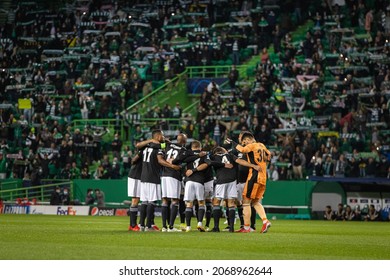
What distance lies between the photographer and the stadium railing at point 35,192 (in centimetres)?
4291

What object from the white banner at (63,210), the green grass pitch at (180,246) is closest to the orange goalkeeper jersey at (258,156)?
the green grass pitch at (180,246)

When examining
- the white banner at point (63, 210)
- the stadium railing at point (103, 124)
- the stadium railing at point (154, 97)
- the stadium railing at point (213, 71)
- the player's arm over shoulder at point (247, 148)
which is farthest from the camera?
the stadium railing at point (154, 97)

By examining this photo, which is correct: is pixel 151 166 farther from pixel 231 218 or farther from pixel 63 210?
pixel 63 210

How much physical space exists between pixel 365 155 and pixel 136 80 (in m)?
14.9

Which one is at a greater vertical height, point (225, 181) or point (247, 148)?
point (247, 148)

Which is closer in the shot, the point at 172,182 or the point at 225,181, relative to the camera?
the point at 172,182

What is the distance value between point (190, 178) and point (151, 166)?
4.40ft

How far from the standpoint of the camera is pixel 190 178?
2375 centimetres

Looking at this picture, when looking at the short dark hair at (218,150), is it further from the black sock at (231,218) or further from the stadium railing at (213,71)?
the stadium railing at (213,71)

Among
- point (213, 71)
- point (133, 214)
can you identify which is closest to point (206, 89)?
point (213, 71)

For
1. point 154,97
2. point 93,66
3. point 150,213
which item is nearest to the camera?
point 150,213

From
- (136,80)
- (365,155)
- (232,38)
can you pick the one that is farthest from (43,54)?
(365,155)

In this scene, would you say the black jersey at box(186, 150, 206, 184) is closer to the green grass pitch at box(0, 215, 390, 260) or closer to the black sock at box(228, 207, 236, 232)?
the black sock at box(228, 207, 236, 232)
